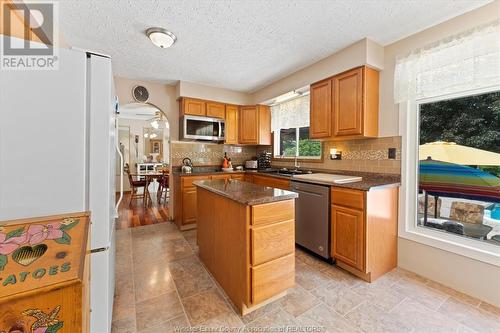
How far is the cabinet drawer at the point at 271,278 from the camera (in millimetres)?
1571

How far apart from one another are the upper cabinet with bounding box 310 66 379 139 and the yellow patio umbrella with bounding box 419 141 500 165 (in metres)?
0.52

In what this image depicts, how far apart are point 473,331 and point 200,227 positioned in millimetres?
2370

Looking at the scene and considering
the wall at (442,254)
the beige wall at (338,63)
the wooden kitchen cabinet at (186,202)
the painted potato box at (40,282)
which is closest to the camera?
the painted potato box at (40,282)

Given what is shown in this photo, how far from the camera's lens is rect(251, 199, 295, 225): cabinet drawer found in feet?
5.11

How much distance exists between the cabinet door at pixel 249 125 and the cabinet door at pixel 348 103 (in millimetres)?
1818

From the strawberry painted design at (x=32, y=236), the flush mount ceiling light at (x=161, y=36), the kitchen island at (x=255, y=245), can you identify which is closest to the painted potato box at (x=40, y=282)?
the strawberry painted design at (x=32, y=236)

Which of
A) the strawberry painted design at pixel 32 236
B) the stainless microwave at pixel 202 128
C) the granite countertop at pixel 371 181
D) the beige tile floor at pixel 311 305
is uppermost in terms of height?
the stainless microwave at pixel 202 128

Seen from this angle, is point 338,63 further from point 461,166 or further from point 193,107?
point 193,107

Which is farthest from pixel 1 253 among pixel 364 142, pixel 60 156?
pixel 364 142

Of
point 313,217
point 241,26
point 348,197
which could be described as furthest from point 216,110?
point 348,197

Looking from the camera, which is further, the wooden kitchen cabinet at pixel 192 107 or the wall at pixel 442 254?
the wooden kitchen cabinet at pixel 192 107

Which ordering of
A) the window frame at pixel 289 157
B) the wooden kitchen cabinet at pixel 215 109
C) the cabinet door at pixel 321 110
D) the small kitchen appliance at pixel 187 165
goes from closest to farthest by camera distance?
the cabinet door at pixel 321 110
the window frame at pixel 289 157
the small kitchen appliance at pixel 187 165
the wooden kitchen cabinet at pixel 215 109

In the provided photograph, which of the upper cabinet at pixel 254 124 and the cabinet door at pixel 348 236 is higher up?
the upper cabinet at pixel 254 124

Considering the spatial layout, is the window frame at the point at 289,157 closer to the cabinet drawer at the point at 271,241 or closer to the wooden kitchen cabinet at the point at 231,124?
the wooden kitchen cabinet at the point at 231,124
